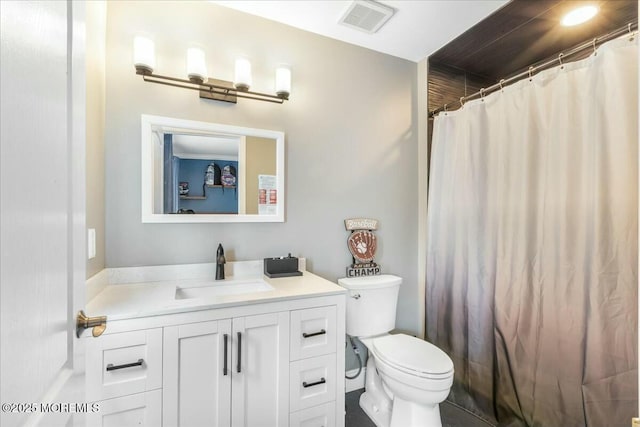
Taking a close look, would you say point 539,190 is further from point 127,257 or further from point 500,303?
point 127,257

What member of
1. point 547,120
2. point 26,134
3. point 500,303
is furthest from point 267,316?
point 547,120

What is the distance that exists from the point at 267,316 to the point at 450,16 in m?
2.06

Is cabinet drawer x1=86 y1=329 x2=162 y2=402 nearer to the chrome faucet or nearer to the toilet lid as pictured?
the chrome faucet

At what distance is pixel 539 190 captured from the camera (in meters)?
1.50

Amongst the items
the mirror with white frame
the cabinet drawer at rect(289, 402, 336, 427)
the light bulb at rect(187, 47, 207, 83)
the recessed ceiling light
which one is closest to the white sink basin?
the mirror with white frame

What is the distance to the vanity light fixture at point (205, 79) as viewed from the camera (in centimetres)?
141

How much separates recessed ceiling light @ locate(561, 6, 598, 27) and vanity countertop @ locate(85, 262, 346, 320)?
6.69 feet

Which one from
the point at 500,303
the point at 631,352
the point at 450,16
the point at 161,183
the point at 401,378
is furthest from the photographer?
the point at 450,16

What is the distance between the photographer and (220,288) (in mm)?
1528

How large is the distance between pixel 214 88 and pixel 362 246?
54.2 inches

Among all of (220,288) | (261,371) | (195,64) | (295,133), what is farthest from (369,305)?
(195,64)

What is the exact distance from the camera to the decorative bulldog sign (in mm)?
1992

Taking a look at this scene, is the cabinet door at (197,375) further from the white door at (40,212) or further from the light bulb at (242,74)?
the light bulb at (242,74)

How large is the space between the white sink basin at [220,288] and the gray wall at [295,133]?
0.18 m
